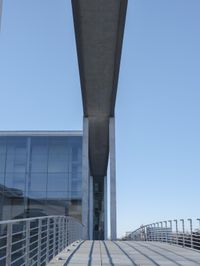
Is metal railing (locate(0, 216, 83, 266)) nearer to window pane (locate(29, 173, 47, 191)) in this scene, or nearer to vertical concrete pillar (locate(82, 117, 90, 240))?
window pane (locate(29, 173, 47, 191))

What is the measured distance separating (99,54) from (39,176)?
7563mm

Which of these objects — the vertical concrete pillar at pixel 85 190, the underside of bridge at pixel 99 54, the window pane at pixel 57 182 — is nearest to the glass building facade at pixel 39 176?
the window pane at pixel 57 182

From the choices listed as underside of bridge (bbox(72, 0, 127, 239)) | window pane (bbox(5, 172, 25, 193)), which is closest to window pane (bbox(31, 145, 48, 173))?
window pane (bbox(5, 172, 25, 193))

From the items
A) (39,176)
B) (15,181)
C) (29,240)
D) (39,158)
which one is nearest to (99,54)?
(39,158)

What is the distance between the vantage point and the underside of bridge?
14344 mm

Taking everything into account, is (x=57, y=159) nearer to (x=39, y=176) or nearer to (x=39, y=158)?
(x=39, y=158)

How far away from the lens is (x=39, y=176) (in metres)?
21.9

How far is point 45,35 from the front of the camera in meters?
14.5

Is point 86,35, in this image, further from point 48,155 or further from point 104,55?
point 48,155

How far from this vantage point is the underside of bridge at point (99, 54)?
14344 millimetres

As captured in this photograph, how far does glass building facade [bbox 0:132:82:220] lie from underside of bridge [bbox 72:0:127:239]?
1.39 metres

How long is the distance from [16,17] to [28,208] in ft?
37.2

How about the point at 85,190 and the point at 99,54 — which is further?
the point at 85,190

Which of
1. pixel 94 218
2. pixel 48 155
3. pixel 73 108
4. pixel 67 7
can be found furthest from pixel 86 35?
pixel 94 218
